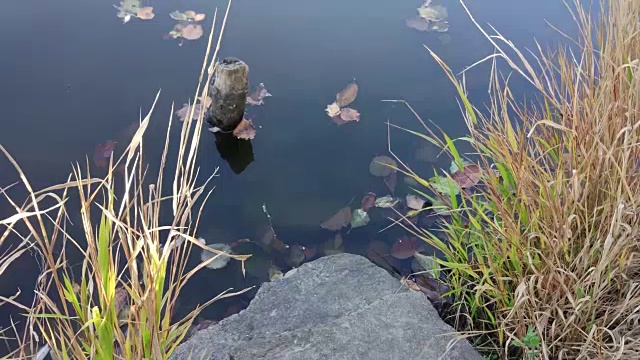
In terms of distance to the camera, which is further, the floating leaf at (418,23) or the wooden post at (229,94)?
the floating leaf at (418,23)

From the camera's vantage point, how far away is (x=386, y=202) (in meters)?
2.19

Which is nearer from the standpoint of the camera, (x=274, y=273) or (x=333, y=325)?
(x=333, y=325)

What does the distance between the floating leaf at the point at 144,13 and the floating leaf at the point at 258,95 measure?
73cm

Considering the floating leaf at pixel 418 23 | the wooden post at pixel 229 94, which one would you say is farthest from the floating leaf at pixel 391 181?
the floating leaf at pixel 418 23

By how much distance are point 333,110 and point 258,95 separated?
331mm

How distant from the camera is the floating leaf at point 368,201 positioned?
2.18 m

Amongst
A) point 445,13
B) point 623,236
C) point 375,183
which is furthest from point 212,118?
point 623,236

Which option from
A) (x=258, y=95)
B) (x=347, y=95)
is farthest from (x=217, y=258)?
(x=347, y=95)

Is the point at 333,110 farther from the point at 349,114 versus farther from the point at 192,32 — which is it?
the point at 192,32

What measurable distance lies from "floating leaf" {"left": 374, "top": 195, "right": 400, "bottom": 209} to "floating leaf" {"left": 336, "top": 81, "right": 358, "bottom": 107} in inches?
20.0

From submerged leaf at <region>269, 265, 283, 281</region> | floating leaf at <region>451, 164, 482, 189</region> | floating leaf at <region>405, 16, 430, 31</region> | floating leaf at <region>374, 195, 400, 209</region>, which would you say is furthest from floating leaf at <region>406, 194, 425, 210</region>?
floating leaf at <region>405, 16, 430, 31</region>

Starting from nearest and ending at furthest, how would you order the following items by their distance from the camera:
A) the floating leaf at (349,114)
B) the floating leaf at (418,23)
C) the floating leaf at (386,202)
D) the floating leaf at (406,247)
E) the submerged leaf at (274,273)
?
the submerged leaf at (274,273)
the floating leaf at (406,247)
the floating leaf at (386,202)
the floating leaf at (349,114)
the floating leaf at (418,23)

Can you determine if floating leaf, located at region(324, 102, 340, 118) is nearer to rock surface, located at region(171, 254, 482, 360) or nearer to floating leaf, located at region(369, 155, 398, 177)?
floating leaf, located at region(369, 155, 398, 177)

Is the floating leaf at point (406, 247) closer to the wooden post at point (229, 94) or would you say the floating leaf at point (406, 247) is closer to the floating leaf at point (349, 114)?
the floating leaf at point (349, 114)
